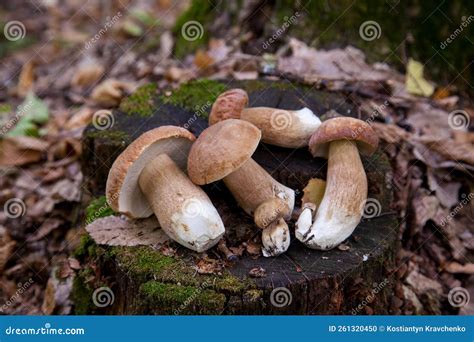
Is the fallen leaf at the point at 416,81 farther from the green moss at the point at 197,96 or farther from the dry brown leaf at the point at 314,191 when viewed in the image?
the dry brown leaf at the point at 314,191

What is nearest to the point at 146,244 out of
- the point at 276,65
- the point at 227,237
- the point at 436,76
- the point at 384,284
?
the point at 227,237

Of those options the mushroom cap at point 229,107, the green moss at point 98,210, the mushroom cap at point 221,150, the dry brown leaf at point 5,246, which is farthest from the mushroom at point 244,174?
the dry brown leaf at point 5,246

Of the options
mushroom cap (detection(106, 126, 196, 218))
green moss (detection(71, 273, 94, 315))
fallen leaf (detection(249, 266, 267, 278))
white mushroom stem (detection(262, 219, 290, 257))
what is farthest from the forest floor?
fallen leaf (detection(249, 266, 267, 278))

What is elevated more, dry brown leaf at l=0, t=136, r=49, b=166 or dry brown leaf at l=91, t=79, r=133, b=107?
dry brown leaf at l=91, t=79, r=133, b=107

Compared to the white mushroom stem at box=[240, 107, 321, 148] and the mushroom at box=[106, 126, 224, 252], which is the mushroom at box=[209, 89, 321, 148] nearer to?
the white mushroom stem at box=[240, 107, 321, 148]

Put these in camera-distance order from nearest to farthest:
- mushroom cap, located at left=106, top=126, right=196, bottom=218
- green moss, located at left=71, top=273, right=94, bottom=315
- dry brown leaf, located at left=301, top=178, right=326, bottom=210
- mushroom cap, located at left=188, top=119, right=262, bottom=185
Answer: mushroom cap, located at left=188, top=119, right=262, bottom=185, mushroom cap, located at left=106, top=126, right=196, bottom=218, dry brown leaf, located at left=301, top=178, right=326, bottom=210, green moss, located at left=71, top=273, right=94, bottom=315

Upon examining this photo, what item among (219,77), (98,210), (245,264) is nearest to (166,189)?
(245,264)
